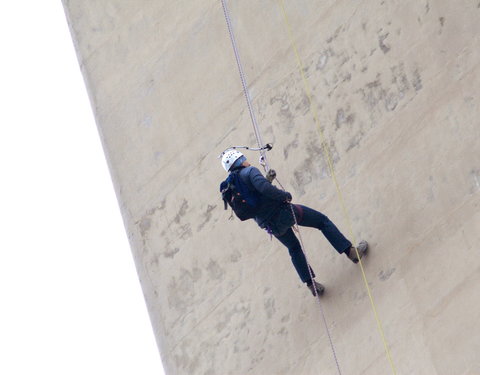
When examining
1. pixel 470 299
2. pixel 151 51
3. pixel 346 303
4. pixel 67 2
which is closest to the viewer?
pixel 470 299

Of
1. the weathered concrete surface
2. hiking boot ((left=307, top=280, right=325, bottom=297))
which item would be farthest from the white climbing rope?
hiking boot ((left=307, top=280, right=325, bottom=297))

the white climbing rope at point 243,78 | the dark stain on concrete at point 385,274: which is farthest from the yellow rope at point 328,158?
the white climbing rope at point 243,78

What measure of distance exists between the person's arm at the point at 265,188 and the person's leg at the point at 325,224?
28 centimetres

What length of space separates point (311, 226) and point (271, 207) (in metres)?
0.35

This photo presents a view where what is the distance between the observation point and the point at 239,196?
10.9 m

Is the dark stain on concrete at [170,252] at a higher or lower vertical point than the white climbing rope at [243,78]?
lower

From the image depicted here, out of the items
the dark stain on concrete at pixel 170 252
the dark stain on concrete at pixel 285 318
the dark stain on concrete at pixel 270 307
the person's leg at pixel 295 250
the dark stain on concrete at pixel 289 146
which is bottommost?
the dark stain on concrete at pixel 285 318

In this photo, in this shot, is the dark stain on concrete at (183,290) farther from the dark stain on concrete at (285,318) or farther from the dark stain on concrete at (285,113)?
the dark stain on concrete at (285,113)

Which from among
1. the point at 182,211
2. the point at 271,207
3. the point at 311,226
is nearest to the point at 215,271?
the point at 182,211

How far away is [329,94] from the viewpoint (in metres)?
11.7

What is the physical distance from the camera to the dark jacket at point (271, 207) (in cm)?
1077

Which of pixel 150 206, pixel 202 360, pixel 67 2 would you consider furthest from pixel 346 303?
pixel 67 2

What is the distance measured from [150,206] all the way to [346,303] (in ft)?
8.43

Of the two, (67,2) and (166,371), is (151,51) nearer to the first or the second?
(67,2)
